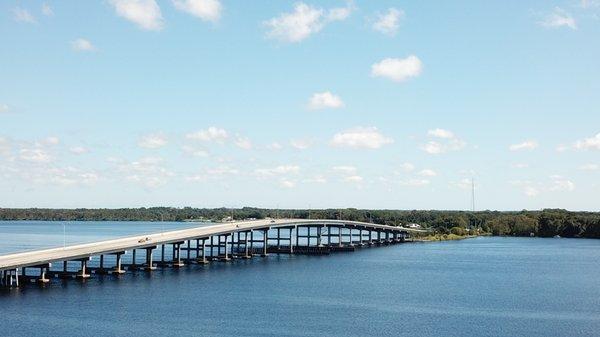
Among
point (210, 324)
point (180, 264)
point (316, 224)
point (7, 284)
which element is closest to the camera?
point (210, 324)

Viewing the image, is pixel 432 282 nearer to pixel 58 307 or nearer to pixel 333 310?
pixel 333 310

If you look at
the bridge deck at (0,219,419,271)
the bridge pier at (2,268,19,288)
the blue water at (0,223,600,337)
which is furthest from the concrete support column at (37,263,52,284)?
the bridge pier at (2,268,19,288)

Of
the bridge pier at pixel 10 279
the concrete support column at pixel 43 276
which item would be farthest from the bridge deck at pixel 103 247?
the bridge pier at pixel 10 279

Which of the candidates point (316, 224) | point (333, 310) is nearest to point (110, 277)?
point (333, 310)

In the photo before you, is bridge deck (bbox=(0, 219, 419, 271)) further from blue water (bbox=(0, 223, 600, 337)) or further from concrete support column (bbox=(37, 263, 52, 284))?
blue water (bbox=(0, 223, 600, 337))

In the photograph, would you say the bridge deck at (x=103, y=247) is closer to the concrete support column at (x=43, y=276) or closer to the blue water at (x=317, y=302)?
the concrete support column at (x=43, y=276)

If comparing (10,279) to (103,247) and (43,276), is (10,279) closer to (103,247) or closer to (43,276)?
(43,276)

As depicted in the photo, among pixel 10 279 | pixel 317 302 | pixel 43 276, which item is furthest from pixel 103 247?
A: pixel 317 302

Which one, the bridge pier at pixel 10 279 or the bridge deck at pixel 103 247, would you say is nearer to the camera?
the bridge pier at pixel 10 279
